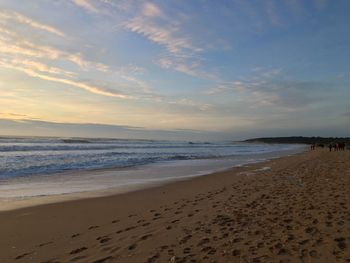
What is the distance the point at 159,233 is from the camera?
20.5ft

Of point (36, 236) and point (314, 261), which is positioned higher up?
point (314, 261)

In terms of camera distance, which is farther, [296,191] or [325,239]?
[296,191]

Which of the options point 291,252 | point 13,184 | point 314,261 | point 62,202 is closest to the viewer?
point 314,261

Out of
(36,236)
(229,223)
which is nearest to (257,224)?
(229,223)

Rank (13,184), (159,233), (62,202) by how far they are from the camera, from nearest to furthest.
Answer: (159,233) < (62,202) < (13,184)

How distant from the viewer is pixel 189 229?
6391mm

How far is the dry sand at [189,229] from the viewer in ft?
16.6

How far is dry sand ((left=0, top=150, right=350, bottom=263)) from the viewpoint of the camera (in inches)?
199

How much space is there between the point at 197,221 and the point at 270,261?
2.52 meters

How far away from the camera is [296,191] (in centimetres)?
1015

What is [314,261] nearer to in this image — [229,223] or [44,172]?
[229,223]

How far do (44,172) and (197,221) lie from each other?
13.3 metres

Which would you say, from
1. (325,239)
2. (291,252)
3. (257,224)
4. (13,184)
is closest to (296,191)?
(257,224)

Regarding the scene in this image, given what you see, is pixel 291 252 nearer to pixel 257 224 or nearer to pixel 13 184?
pixel 257 224
